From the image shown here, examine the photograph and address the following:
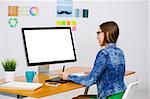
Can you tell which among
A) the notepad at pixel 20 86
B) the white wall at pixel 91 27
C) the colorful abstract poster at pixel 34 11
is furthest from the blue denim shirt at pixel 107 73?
the colorful abstract poster at pixel 34 11

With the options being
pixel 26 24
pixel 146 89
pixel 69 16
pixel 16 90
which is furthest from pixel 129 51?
pixel 16 90

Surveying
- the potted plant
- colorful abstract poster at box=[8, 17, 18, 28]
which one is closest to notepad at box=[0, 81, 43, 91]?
the potted plant

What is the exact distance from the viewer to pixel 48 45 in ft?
9.21

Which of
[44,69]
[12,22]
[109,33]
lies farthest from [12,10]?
[109,33]

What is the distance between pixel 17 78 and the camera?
2586 mm

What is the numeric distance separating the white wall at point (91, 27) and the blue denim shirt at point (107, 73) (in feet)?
7.59

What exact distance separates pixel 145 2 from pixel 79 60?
1.29 m

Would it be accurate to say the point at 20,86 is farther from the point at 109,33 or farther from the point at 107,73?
the point at 109,33

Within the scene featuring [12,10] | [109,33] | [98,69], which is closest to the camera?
[98,69]

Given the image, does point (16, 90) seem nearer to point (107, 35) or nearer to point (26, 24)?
point (107, 35)

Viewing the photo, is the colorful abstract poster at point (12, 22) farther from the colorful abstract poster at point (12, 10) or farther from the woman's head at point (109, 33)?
the woman's head at point (109, 33)

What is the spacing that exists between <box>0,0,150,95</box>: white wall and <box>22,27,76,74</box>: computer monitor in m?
1.75

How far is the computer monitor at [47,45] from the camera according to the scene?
2654 millimetres

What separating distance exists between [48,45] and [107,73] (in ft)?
2.34
